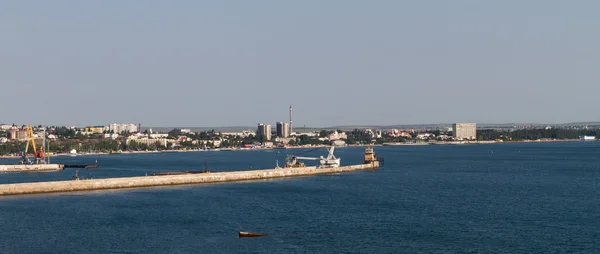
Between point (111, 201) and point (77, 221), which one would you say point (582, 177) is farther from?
point (77, 221)

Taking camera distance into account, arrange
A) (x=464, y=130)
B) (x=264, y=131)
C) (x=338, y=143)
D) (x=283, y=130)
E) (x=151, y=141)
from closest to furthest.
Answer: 1. (x=151, y=141)
2. (x=338, y=143)
3. (x=264, y=131)
4. (x=283, y=130)
5. (x=464, y=130)

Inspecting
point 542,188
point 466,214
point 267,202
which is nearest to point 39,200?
point 267,202

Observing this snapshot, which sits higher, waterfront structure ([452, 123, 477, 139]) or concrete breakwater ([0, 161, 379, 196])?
waterfront structure ([452, 123, 477, 139])

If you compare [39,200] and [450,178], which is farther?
[450,178]

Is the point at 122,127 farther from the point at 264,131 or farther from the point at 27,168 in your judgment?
the point at 27,168

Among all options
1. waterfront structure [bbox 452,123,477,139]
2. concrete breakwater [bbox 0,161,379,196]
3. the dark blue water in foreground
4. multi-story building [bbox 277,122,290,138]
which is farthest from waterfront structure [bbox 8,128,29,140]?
waterfront structure [bbox 452,123,477,139]

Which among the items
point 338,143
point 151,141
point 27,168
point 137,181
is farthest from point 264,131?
point 137,181

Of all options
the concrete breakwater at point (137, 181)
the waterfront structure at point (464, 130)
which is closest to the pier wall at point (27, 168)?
the concrete breakwater at point (137, 181)

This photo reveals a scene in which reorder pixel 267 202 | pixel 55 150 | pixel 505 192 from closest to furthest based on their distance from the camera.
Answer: pixel 267 202 < pixel 505 192 < pixel 55 150

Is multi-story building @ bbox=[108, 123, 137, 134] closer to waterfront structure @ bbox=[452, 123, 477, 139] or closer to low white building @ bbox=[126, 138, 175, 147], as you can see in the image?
low white building @ bbox=[126, 138, 175, 147]
